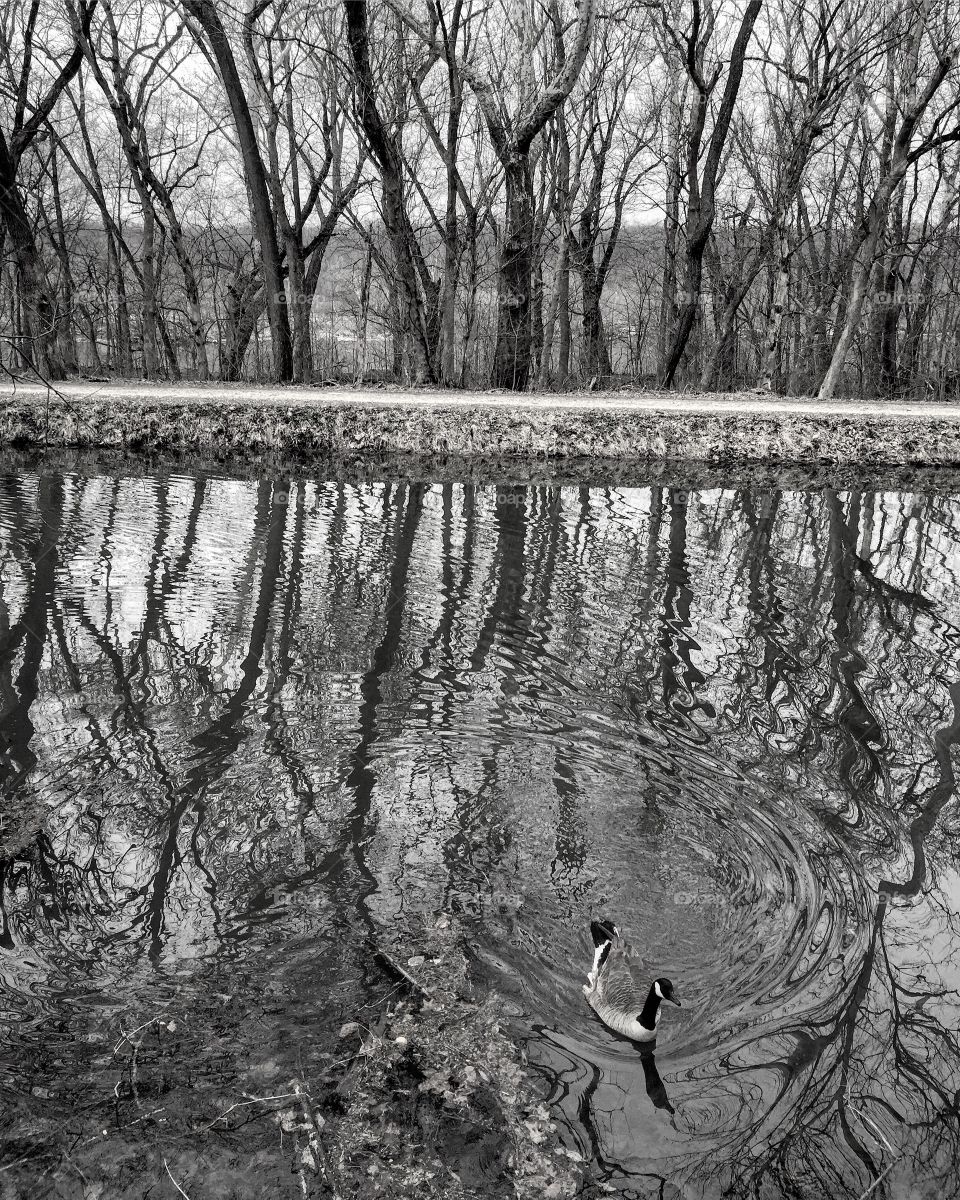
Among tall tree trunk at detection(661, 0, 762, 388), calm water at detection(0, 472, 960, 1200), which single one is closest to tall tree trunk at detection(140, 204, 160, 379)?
tall tree trunk at detection(661, 0, 762, 388)

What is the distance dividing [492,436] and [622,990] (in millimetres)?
12307

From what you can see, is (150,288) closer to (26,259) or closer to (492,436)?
(26,259)

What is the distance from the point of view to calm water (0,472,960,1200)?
3.15m

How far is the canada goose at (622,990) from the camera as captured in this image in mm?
3365

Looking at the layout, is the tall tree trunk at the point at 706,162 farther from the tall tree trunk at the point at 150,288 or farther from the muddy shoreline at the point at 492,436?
the tall tree trunk at the point at 150,288

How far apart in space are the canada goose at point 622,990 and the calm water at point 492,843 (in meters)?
0.10

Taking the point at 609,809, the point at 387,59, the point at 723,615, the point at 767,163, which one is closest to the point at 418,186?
the point at 387,59

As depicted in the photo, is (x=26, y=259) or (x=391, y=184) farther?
(x=26, y=259)

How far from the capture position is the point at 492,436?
49.6ft

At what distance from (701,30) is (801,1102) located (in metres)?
23.3

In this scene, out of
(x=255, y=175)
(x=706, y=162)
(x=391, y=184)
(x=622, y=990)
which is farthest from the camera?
(x=706, y=162)

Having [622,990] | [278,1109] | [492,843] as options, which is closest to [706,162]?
[492,843]

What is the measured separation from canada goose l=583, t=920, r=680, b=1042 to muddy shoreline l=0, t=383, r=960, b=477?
33.9ft

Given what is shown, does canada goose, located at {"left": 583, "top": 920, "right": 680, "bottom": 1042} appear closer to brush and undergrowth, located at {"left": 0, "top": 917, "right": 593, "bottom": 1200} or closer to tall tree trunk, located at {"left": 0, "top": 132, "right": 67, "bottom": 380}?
brush and undergrowth, located at {"left": 0, "top": 917, "right": 593, "bottom": 1200}
